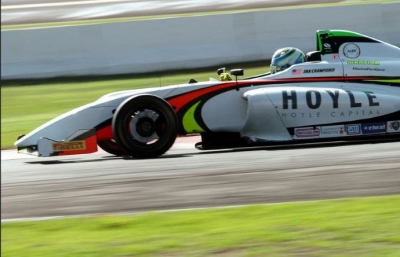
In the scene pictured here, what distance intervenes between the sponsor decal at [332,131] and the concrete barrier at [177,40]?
791cm

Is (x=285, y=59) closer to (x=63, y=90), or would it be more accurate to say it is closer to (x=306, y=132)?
(x=306, y=132)

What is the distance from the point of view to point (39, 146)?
8109 millimetres

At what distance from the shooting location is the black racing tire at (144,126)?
26.6 ft

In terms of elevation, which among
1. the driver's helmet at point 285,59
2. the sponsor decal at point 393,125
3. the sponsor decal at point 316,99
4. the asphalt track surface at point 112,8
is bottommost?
the sponsor decal at point 393,125

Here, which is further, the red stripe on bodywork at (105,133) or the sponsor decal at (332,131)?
the sponsor decal at (332,131)

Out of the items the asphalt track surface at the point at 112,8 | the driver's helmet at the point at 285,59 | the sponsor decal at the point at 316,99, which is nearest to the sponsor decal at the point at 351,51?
the driver's helmet at the point at 285,59

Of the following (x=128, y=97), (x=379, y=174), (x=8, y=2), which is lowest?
(x=379, y=174)

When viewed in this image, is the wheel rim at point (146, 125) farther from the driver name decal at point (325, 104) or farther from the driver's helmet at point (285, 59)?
the driver's helmet at point (285, 59)

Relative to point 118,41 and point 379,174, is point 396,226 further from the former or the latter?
point 118,41

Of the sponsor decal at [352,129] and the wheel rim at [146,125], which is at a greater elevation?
the wheel rim at [146,125]

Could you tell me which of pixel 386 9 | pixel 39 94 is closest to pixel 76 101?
pixel 39 94

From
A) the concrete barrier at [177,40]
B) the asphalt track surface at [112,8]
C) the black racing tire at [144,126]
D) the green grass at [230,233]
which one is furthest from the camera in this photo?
the asphalt track surface at [112,8]

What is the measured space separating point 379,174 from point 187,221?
7.85 ft

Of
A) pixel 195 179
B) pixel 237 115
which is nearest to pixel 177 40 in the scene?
pixel 237 115
